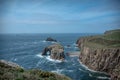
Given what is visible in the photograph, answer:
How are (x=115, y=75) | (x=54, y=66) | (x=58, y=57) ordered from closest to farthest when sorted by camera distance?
(x=115, y=75) → (x=54, y=66) → (x=58, y=57)

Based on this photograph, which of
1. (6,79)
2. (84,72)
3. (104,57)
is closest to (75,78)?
(84,72)

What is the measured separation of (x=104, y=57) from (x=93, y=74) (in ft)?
19.6

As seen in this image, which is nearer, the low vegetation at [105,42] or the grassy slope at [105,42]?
the grassy slope at [105,42]

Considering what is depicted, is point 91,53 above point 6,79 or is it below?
below

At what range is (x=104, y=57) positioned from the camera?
37.8 meters

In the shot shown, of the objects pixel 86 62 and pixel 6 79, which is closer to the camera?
pixel 6 79

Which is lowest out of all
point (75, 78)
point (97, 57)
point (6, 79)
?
point (75, 78)

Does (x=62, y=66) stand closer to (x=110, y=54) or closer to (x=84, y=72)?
(x=84, y=72)

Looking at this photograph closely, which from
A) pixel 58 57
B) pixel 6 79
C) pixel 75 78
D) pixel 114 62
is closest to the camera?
pixel 6 79

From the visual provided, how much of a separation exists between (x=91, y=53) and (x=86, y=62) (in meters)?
2.51

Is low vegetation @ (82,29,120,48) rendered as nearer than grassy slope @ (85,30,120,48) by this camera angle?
No

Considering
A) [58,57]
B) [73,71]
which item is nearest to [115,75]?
[73,71]

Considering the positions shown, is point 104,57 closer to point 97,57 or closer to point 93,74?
point 97,57

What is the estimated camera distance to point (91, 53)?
41.5 m
